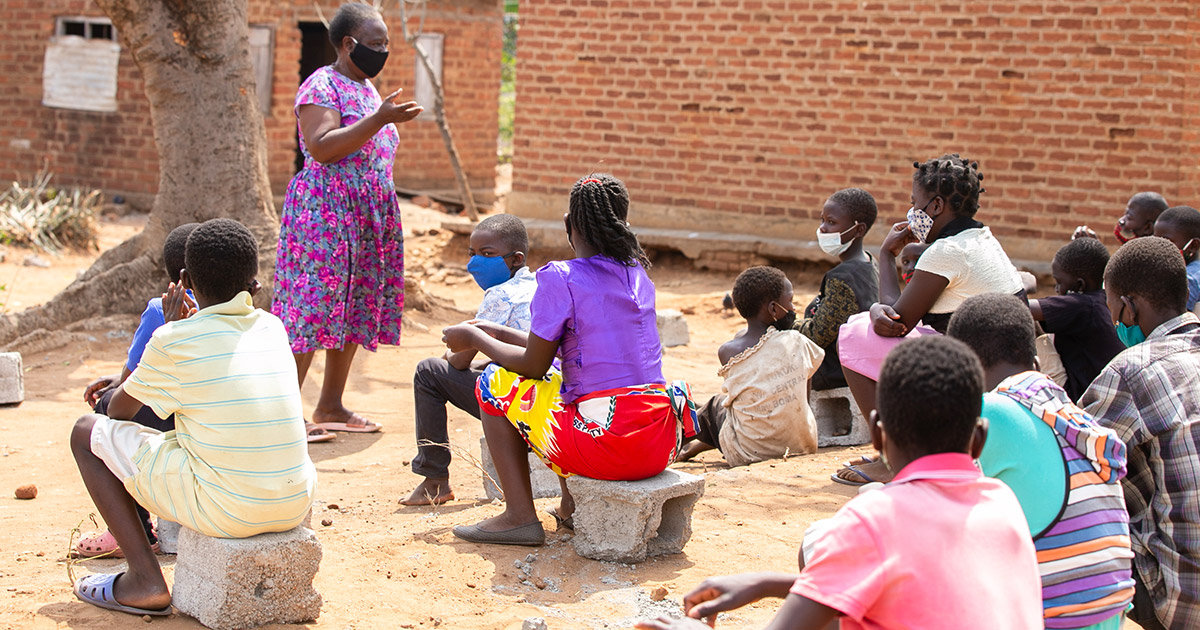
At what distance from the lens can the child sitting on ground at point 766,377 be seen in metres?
5.01

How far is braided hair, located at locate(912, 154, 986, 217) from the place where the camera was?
4379 millimetres

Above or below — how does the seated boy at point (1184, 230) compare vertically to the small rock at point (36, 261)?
above

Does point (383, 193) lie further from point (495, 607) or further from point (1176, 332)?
point (1176, 332)

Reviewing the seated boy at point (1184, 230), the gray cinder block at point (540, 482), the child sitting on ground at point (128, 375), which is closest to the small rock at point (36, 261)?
the child sitting on ground at point (128, 375)

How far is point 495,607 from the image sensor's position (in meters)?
3.48

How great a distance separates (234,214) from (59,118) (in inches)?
327

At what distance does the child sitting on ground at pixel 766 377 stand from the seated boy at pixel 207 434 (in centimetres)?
234

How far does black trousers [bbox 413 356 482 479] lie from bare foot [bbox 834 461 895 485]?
1.63 meters

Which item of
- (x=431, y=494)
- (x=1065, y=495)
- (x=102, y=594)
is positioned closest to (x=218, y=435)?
(x=102, y=594)

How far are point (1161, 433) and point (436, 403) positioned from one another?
2.75 m

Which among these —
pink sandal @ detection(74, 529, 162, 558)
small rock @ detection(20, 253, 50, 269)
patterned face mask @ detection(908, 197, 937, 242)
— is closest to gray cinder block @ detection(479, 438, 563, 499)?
pink sandal @ detection(74, 529, 162, 558)

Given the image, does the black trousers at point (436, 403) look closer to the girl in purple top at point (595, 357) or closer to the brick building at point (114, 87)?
the girl in purple top at point (595, 357)

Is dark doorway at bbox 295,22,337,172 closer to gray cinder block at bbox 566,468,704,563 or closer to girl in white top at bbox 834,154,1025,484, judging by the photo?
girl in white top at bbox 834,154,1025,484

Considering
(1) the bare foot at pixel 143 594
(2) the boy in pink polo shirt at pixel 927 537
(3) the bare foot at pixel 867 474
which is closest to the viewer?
(2) the boy in pink polo shirt at pixel 927 537
